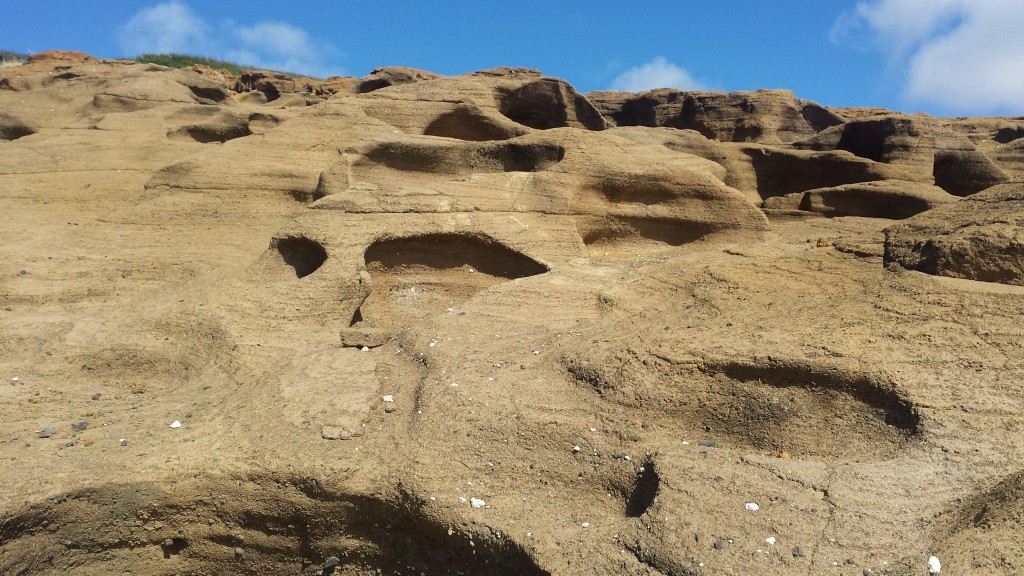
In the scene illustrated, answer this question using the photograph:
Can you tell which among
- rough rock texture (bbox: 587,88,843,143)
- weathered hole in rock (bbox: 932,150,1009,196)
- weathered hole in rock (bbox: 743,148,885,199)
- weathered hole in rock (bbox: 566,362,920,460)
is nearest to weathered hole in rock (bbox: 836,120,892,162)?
weathered hole in rock (bbox: 932,150,1009,196)

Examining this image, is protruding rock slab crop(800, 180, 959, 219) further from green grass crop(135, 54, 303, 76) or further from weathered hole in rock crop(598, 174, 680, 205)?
green grass crop(135, 54, 303, 76)

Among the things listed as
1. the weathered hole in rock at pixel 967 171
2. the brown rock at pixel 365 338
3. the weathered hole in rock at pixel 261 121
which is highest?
the weathered hole in rock at pixel 967 171

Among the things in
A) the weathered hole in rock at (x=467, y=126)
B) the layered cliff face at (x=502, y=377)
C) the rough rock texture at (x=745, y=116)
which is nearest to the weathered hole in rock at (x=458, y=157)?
the layered cliff face at (x=502, y=377)

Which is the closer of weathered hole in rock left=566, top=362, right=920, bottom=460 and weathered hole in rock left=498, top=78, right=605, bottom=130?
weathered hole in rock left=566, top=362, right=920, bottom=460

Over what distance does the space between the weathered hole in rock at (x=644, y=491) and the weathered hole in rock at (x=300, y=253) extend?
13.7 ft

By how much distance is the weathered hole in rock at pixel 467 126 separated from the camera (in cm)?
1038

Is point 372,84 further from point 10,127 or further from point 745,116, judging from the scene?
point 745,116

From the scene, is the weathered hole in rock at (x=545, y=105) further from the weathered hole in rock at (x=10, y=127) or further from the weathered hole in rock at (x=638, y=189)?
the weathered hole in rock at (x=10, y=127)

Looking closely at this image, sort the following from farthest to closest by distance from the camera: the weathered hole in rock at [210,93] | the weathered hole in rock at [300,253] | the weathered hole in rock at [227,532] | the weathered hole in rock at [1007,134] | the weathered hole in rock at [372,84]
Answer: the weathered hole in rock at [1007,134]
the weathered hole in rock at [372,84]
the weathered hole in rock at [210,93]
the weathered hole in rock at [300,253]
the weathered hole in rock at [227,532]

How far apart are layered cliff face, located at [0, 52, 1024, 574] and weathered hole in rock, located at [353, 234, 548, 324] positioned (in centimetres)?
3

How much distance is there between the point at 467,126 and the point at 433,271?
4.42 meters

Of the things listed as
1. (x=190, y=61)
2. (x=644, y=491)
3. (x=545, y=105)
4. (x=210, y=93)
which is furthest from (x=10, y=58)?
(x=644, y=491)

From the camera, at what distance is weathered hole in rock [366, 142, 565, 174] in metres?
8.13

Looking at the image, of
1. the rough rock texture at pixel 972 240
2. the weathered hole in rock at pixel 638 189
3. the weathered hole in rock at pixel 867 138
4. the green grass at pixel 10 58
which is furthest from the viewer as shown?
the green grass at pixel 10 58
